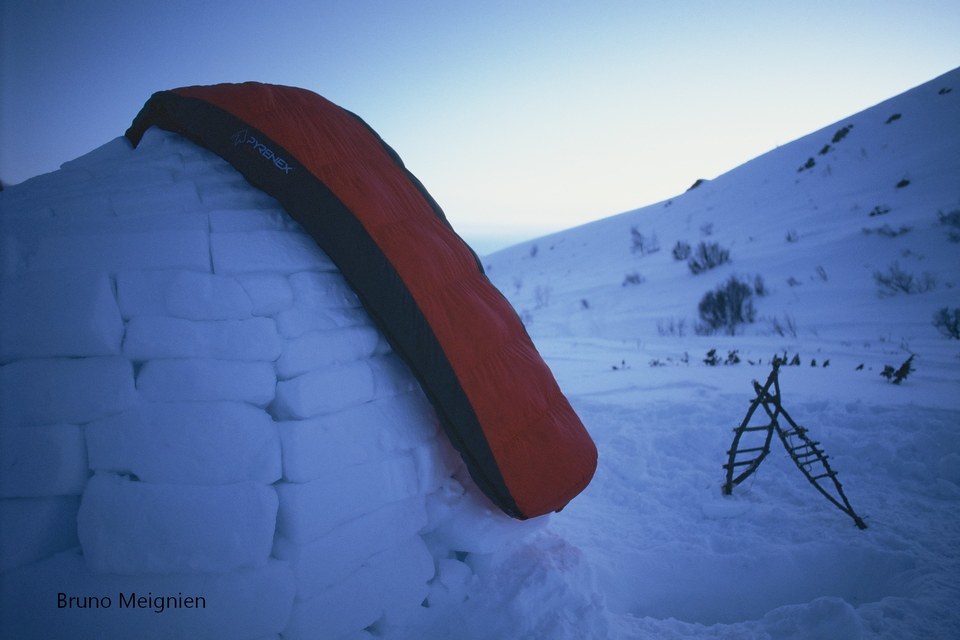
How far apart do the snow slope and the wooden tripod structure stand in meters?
0.11

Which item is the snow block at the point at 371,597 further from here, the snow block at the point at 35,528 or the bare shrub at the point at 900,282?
the bare shrub at the point at 900,282

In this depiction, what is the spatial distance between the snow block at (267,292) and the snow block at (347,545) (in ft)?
2.56

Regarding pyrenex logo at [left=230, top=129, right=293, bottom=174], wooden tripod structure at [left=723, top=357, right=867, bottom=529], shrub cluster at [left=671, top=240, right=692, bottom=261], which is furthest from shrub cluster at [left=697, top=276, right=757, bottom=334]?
pyrenex logo at [left=230, top=129, right=293, bottom=174]

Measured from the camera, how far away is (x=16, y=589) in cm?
114

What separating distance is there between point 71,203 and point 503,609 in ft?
7.42

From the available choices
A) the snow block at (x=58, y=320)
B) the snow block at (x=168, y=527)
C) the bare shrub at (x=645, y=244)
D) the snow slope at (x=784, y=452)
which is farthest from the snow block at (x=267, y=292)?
the bare shrub at (x=645, y=244)

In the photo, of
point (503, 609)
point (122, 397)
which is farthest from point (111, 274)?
point (503, 609)

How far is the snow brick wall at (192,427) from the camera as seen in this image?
3.92 ft

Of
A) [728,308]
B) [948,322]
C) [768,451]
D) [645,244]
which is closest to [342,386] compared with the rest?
[768,451]

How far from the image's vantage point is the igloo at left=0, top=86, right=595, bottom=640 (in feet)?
3.92

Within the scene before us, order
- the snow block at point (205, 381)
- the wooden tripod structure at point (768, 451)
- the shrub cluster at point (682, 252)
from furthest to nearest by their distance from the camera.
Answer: the shrub cluster at point (682, 252)
the wooden tripod structure at point (768, 451)
the snow block at point (205, 381)

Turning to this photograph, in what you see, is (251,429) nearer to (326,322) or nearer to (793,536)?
(326,322)

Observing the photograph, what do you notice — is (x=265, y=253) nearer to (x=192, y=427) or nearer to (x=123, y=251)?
(x=123, y=251)

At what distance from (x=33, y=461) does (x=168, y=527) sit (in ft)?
1.36
